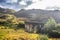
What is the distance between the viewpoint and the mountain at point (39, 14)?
272 inches

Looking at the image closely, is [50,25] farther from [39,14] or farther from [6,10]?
[6,10]

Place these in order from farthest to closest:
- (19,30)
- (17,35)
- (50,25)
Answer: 1. (50,25)
2. (19,30)
3. (17,35)

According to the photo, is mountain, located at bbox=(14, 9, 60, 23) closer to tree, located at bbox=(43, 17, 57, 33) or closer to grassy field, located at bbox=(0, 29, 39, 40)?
tree, located at bbox=(43, 17, 57, 33)

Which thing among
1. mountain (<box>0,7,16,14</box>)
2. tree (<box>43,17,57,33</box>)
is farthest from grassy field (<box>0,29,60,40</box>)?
mountain (<box>0,7,16,14</box>)

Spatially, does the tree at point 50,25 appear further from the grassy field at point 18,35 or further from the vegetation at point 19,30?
the grassy field at point 18,35

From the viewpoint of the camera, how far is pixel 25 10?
7.14 m

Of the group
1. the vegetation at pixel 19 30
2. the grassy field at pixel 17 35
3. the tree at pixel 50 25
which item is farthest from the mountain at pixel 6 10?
the tree at pixel 50 25

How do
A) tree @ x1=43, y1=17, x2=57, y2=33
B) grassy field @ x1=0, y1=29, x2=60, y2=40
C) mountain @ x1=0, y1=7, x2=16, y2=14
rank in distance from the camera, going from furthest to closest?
mountain @ x1=0, y1=7, x2=16, y2=14 < tree @ x1=43, y1=17, x2=57, y2=33 < grassy field @ x1=0, y1=29, x2=60, y2=40

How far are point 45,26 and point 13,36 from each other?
127 centimetres

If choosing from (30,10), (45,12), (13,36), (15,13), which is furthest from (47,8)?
(13,36)

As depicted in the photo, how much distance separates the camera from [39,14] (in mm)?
6973

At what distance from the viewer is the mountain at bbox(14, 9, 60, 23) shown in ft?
22.6

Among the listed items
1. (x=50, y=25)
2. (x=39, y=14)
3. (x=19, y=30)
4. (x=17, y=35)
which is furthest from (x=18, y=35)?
(x=50, y=25)

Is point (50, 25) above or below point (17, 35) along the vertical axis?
above
